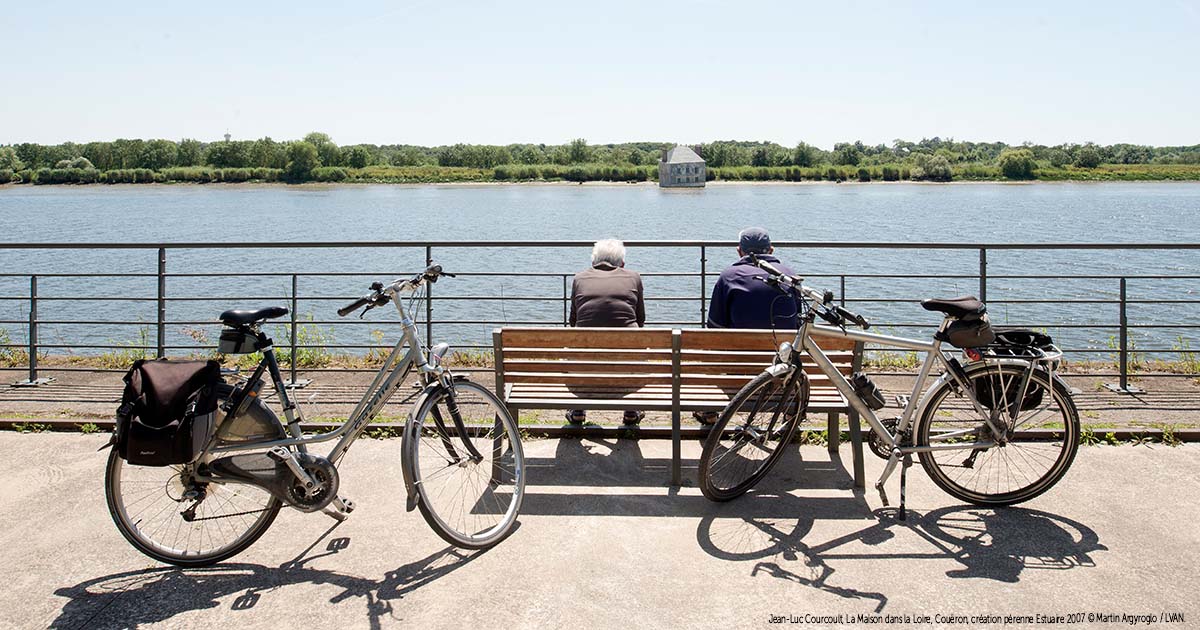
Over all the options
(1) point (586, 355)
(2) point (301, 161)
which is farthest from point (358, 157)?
(1) point (586, 355)

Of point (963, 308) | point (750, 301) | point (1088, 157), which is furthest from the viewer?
point (1088, 157)

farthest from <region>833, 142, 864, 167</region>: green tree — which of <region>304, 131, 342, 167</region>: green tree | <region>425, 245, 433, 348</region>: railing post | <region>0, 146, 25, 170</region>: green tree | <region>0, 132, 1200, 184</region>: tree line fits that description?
<region>425, 245, 433, 348</region>: railing post

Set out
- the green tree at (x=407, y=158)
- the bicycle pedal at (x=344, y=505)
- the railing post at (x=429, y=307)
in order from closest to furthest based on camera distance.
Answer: the bicycle pedal at (x=344, y=505), the railing post at (x=429, y=307), the green tree at (x=407, y=158)

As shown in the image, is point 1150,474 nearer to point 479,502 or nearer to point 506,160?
point 479,502

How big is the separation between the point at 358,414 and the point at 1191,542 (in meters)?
3.53

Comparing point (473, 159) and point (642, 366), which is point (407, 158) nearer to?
point (473, 159)

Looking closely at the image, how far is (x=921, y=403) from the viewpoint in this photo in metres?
4.34

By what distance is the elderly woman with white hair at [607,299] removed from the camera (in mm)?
5391

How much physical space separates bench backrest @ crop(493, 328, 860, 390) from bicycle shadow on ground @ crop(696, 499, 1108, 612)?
777mm

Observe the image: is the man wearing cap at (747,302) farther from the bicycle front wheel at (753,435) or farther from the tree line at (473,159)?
the tree line at (473,159)

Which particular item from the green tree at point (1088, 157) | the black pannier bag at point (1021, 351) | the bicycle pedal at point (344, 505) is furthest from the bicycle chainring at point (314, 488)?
the green tree at point (1088, 157)

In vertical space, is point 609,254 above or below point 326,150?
below

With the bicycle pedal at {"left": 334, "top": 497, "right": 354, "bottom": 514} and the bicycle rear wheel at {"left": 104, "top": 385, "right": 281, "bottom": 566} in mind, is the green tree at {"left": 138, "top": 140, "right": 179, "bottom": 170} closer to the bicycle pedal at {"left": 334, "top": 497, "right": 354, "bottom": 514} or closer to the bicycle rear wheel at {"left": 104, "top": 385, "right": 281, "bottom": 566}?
the bicycle rear wheel at {"left": 104, "top": 385, "right": 281, "bottom": 566}

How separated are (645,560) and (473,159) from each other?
370 ft
